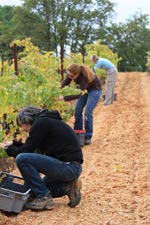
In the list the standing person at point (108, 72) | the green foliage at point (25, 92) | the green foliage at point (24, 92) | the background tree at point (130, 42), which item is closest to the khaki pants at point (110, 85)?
the standing person at point (108, 72)

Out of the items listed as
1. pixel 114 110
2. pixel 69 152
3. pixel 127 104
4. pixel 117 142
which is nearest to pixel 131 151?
pixel 117 142

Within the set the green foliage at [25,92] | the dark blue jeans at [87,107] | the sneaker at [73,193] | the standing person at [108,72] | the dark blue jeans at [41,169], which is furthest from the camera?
the standing person at [108,72]

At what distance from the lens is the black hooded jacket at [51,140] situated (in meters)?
4.90

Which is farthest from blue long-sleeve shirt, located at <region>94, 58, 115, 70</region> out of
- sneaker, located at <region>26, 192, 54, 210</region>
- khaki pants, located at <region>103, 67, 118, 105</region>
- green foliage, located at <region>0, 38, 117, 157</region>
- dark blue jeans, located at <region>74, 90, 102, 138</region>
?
sneaker, located at <region>26, 192, 54, 210</region>

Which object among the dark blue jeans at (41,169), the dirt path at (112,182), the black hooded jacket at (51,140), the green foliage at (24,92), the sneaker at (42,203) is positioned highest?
the green foliage at (24,92)

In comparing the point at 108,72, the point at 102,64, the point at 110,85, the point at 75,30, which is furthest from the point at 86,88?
the point at 75,30

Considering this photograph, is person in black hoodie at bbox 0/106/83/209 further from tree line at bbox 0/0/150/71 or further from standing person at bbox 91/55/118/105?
tree line at bbox 0/0/150/71

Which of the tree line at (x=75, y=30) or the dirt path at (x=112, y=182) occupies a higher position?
the tree line at (x=75, y=30)

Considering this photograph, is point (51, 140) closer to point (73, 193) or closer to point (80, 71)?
point (73, 193)

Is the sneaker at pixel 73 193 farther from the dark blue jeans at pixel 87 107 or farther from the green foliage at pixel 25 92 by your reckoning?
the dark blue jeans at pixel 87 107

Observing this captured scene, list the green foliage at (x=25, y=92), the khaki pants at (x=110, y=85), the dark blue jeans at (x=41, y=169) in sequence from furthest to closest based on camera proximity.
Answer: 1. the khaki pants at (x=110, y=85)
2. the green foliage at (x=25, y=92)
3. the dark blue jeans at (x=41, y=169)

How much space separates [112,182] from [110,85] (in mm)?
8358

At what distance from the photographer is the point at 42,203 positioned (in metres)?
5.06

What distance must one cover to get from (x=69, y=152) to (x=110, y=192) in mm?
1055
